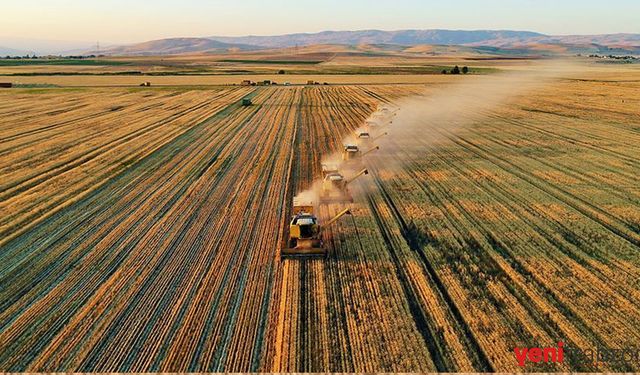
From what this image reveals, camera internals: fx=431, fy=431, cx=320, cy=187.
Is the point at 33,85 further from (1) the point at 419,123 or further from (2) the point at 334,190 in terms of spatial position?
(2) the point at 334,190

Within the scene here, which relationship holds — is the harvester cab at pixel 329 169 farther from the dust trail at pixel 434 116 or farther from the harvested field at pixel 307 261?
the dust trail at pixel 434 116

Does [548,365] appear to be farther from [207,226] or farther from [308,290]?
[207,226]

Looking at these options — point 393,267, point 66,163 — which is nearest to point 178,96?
point 66,163

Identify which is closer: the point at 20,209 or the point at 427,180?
the point at 20,209

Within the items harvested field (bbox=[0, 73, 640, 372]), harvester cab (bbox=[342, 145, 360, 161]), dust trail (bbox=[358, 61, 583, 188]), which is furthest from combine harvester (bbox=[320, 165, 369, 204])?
dust trail (bbox=[358, 61, 583, 188])

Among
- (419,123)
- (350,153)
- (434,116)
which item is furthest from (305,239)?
(434,116)

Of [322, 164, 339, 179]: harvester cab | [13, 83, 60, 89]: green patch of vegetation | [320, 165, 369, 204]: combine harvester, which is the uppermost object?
[13, 83, 60, 89]: green patch of vegetation

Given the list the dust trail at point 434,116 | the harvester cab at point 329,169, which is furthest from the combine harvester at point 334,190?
the dust trail at point 434,116

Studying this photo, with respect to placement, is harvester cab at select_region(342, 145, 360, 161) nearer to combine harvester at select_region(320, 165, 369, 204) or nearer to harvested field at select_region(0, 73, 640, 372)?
harvested field at select_region(0, 73, 640, 372)
